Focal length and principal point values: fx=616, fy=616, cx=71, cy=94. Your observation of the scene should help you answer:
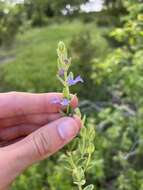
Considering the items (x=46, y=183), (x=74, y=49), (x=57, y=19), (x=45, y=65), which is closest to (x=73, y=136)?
(x=46, y=183)

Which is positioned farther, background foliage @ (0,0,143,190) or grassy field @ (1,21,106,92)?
grassy field @ (1,21,106,92)

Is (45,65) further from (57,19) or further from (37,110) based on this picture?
(37,110)

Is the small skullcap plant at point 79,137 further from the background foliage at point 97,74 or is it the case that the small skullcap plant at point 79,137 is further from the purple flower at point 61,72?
the background foliage at point 97,74

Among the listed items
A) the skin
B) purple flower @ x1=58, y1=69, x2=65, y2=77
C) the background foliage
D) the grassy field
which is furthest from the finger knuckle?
the grassy field

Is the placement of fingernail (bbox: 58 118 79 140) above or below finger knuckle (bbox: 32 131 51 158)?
above

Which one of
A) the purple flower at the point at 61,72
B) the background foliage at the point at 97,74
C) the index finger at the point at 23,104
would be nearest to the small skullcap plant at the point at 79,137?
the purple flower at the point at 61,72

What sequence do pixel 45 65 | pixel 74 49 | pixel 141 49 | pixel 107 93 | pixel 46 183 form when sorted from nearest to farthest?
1. pixel 141 49
2. pixel 46 183
3. pixel 107 93
4. pixel 74 49
5. pixel 45 65

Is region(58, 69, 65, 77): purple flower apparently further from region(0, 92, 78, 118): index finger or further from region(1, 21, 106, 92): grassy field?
region(1, 21, 106, 92): grassy field

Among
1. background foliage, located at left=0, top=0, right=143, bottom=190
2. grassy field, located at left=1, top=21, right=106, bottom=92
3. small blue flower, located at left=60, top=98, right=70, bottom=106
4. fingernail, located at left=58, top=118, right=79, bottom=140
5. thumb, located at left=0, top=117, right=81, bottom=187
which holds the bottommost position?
grassy field, located at left=1, top=21, right=106, bottom=92
